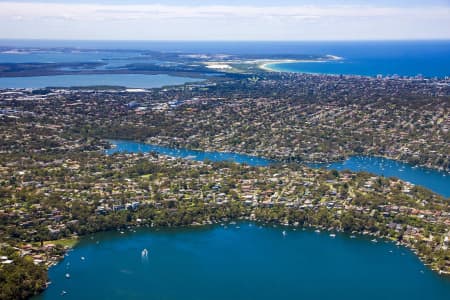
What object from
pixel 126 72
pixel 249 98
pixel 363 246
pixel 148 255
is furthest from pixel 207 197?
pixel 126 72

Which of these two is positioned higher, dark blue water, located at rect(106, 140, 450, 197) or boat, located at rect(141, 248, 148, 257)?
dark blue water, located at rect(106, 140, 450, 197)

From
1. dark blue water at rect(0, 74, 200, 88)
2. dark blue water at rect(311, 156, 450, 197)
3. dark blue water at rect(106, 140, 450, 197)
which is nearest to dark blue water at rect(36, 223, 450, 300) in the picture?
dark blue water at rect(106, 140, 450, 197)

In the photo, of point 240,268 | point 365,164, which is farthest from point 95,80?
point 240,268

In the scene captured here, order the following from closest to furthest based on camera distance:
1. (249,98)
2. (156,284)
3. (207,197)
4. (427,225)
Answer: (156,284) < (427,225) < (207,197) < (249,98)

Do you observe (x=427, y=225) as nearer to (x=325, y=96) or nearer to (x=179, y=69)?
(x=325, y=96)

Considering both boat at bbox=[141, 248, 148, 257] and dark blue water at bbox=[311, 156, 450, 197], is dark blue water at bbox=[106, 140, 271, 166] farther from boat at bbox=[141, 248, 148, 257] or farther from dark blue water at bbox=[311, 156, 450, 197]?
boat at bbox=[141, 248, 148, 257]

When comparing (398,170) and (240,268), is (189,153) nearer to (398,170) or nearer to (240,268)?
(398,170)
